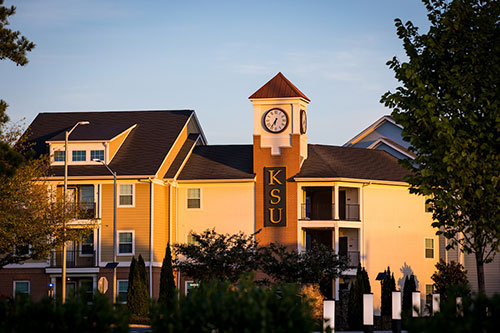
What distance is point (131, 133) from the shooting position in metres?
56.7

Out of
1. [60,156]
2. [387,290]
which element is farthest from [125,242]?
[387,290]

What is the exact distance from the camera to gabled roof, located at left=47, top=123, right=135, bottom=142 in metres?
53.4

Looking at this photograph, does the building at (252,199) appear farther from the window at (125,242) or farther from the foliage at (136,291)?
the foliage at (136,291)

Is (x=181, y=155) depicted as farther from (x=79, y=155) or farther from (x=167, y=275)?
(x=167, y=275)

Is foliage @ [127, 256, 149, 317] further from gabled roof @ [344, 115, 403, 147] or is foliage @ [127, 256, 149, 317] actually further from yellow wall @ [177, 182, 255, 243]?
gabled roof @ [344, 115, 403, 147]

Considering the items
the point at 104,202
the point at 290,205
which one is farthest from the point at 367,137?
the point at 104,202

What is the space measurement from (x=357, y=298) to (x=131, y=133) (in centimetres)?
1939

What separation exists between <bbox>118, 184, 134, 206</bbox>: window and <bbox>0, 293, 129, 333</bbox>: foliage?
127ft

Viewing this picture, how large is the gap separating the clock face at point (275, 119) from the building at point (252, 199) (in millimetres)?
62

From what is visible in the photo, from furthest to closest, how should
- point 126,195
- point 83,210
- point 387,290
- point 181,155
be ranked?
1. point 181,155
2. point 126,195
3. point 83,210
4. point 387,290

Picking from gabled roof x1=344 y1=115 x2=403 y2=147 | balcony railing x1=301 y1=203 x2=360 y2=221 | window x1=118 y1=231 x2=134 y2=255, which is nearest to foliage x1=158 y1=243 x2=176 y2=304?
window x1=118 y1=231 x2=134 y2=255

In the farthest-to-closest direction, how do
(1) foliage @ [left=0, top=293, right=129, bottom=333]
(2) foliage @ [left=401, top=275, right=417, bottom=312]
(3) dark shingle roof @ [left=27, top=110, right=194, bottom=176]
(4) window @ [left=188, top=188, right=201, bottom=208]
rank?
(4) window @ [left=188, top=188, right=201, bottom=208]
(3) dark shingle roof @ [left=27, top=110, right=194, bottom=176]
(2) foliage @ [left=401, top=275, right=417, bottom=312]
(1) foliage @ [left=0, top=293, right=129, bottom=333]

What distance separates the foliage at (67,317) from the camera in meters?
13.0

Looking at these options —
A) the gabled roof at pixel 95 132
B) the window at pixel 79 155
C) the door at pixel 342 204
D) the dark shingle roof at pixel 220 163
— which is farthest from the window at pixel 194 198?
the door at pixel 342 204
